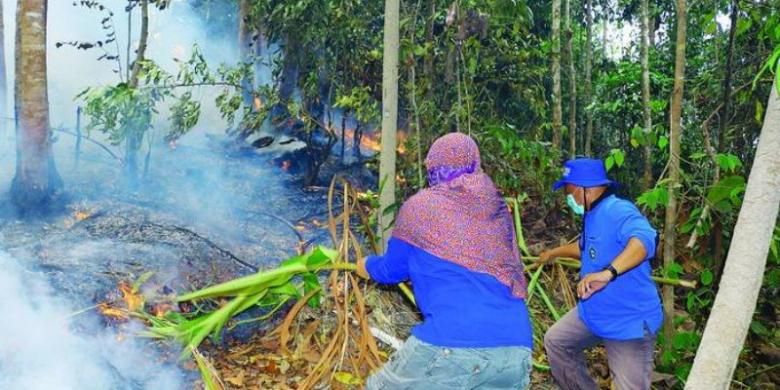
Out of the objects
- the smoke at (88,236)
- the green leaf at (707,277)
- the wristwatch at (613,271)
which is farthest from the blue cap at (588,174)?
the smoke at (88,236)

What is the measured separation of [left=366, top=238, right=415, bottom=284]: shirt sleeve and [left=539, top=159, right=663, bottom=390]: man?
1311 mm

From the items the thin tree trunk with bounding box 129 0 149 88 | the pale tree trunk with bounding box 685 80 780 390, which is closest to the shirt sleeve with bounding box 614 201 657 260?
the pale tree trunk with bounding box 685 80 780 390

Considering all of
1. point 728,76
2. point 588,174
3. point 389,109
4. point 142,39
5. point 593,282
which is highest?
point 142,39

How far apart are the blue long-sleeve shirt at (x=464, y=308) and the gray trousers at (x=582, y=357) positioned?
50.8 inches

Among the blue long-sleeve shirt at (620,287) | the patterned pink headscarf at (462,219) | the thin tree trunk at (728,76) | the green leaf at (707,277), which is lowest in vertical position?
the green leaf at (707,277)

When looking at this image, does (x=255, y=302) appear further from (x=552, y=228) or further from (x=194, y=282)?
(x=552, y=228)

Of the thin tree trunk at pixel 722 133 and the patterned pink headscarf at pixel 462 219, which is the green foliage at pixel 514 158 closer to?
the thin tree trunk at pixel 722 133

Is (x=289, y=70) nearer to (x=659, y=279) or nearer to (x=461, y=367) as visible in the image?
(x=659, y=279)

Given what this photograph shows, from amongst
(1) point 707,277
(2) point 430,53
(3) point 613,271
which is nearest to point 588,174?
(3) point 613,271

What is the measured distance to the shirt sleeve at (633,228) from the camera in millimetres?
3814

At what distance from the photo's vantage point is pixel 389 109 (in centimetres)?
532

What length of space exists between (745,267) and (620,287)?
142 cm

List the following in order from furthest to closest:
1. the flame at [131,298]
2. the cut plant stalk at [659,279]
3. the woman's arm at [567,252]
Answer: the cut plant stalk at [659,279] < the flame at [131,298] < the woman's arm at [567,252]

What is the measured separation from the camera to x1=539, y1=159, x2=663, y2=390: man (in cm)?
385
